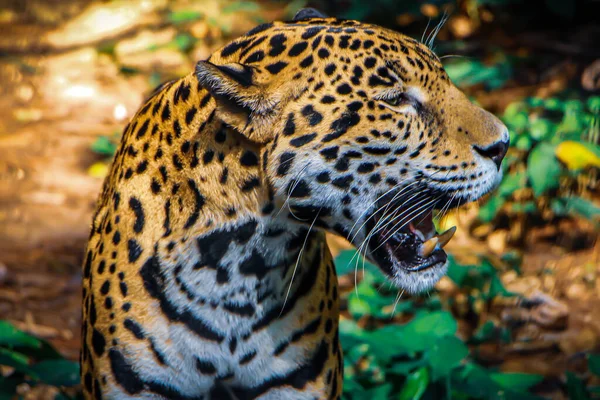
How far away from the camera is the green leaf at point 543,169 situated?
6105mm

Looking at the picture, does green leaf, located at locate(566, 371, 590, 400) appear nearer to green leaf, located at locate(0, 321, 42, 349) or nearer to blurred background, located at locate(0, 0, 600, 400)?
blurred background, located at locate(0, 0, 600, 400)

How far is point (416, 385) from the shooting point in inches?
165

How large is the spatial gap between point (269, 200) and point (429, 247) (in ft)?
2.27

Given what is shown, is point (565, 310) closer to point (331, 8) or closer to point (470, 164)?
point (470, 164)

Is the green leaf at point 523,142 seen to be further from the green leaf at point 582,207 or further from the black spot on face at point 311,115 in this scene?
the black spot on face at point 311,115

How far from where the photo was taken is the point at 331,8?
9.41 meters

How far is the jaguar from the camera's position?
305 cm

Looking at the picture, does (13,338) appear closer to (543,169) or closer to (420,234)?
(420,234)

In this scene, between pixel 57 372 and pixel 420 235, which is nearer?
pixel 420 235

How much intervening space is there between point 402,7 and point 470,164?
5.38 m

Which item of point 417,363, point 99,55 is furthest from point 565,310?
point 99,55

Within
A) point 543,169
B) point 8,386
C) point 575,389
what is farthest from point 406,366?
point 543,169

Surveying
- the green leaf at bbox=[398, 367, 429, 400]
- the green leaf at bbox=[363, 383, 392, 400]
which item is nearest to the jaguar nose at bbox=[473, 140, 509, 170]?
the green leaf at bbox=[398, 367, 429, 400]

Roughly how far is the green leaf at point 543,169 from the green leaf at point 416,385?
2.27 metres
